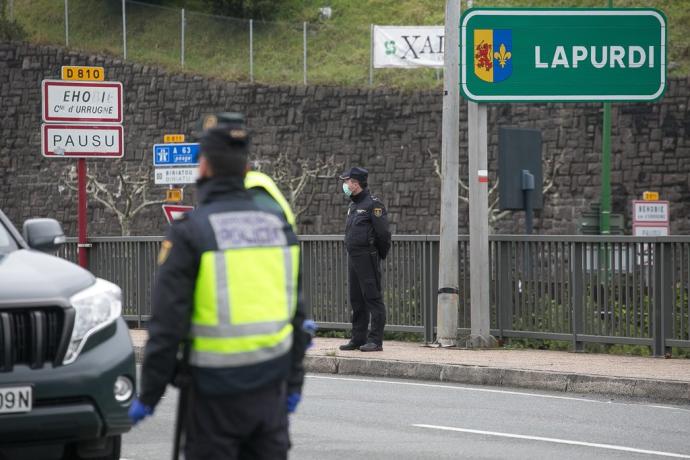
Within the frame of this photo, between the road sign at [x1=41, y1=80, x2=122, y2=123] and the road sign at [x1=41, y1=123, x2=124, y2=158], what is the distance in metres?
0.10

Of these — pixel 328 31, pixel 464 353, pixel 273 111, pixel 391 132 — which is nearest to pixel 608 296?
pixel 464 353

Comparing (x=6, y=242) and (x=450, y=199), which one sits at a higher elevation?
(x=450, y=199)

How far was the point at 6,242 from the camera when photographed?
8172 millimetres

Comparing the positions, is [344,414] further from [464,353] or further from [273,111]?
[273,111]

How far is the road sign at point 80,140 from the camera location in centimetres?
1761

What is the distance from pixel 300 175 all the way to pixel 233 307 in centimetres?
3411

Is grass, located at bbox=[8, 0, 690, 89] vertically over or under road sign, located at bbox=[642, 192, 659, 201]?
over

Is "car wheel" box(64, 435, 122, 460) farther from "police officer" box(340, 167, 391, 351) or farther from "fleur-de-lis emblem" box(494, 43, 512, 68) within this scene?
"fleur-de-lis emblem" box(494, 43, 512, 68)

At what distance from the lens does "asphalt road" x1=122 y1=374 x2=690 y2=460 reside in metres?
9.52

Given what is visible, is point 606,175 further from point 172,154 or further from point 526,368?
point 526,368

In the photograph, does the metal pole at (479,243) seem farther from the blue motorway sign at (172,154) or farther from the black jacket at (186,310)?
the black jacket at (186,310)

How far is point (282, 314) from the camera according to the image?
5340 millimetres

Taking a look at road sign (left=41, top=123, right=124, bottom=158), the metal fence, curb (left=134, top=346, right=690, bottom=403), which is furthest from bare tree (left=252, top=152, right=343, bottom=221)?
curb (left=134, top=346, right=690, bottom=403)

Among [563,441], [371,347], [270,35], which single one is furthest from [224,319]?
→ [270,35]
